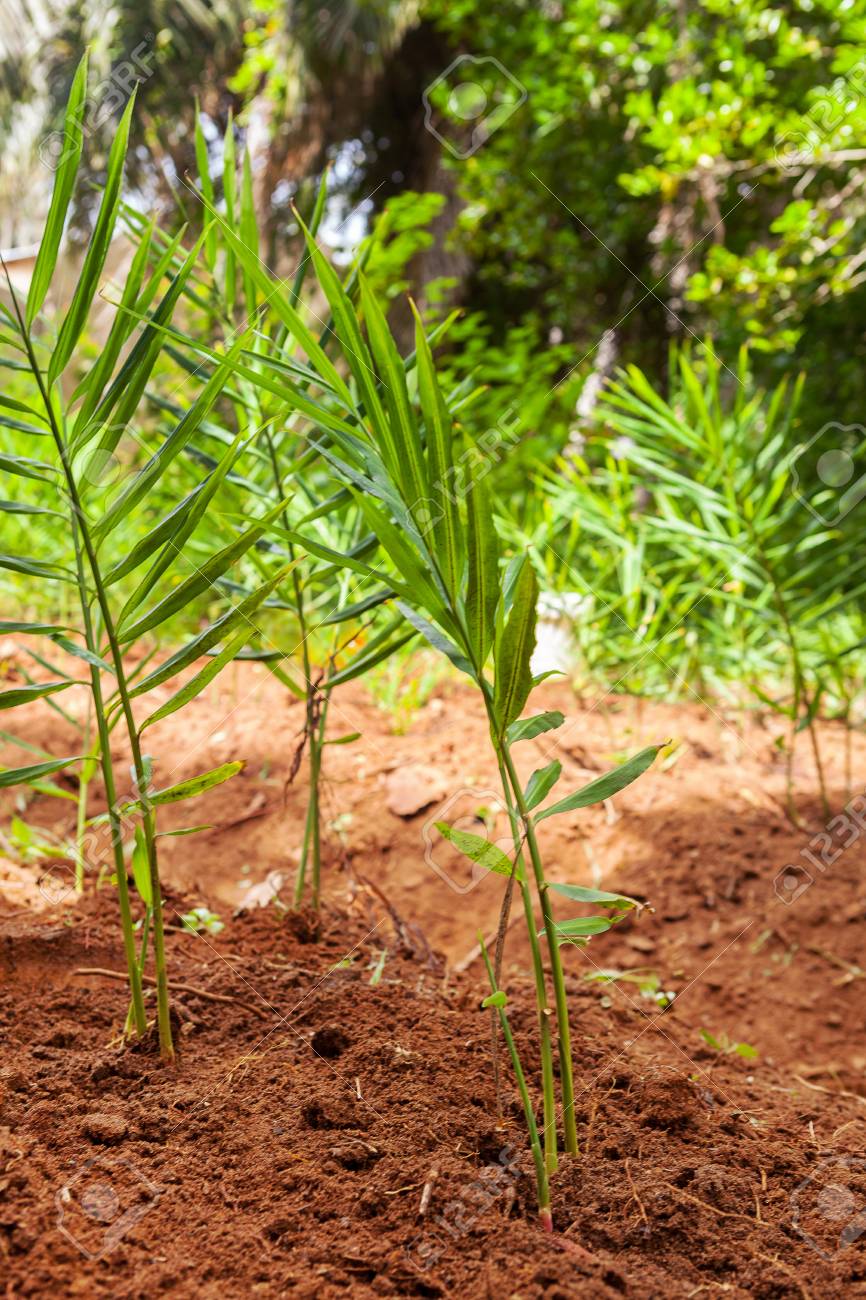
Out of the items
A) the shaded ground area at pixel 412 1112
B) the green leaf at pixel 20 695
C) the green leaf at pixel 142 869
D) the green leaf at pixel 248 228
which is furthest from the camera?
the green leaf at pixel 248 228


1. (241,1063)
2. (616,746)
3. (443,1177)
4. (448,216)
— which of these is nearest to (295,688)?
(241,1063)

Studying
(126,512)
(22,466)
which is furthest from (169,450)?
(22,466)

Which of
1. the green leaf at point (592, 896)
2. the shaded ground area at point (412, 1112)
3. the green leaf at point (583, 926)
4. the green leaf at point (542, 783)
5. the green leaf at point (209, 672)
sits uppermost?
the green leaf at point (209, 672)

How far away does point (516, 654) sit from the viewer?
0.79 metres

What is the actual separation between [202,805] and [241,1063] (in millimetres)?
1388

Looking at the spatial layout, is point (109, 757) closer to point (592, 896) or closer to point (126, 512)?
point (126, 512)

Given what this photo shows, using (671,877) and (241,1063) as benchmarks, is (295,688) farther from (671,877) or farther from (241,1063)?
(671,877)

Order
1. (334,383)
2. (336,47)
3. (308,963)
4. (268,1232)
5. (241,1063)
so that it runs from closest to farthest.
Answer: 1. (268,1232)
2. (334,383)
3. (241,1063)
4. (308,963)
5. (336,47)

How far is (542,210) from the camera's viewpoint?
5.79m

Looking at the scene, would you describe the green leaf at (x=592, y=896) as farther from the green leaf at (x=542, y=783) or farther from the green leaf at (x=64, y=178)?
the green leaf at (x=64, y=178)

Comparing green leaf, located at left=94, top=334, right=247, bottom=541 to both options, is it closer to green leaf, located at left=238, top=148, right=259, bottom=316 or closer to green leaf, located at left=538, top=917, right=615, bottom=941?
green leaf, located at left=238, top=148, right=259, bottom=316

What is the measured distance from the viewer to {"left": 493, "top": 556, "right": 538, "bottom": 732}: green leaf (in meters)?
0.76

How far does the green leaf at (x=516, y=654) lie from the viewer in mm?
762

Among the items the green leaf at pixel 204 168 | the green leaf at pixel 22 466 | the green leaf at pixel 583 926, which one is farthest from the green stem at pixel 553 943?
the green leaf at pixel 204 168
